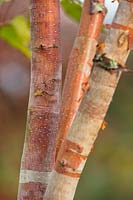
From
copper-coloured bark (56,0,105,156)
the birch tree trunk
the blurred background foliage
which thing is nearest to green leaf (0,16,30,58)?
copper-coloured bark (56,0,105,156)

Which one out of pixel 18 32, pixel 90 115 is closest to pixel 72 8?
pixel 18 32

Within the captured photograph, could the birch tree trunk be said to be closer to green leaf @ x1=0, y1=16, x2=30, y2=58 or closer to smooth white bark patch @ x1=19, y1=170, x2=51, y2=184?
smooth white bark patch @ x1=19, y1=170, x2=51, y2=184

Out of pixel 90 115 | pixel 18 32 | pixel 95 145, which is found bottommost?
pixel 95 145

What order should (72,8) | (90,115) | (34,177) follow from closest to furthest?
(90,115), (34,177), (72,8)

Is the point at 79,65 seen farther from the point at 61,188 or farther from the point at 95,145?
the point at 95,145

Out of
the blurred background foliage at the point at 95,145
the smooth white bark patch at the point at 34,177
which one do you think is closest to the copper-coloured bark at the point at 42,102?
the smooth white bark patch at the point at 34,177

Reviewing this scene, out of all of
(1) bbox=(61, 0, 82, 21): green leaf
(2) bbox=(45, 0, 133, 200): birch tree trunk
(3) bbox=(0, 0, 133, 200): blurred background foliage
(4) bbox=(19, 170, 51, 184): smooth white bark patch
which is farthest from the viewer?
(3) bbox=(0, 0, 133, 200): blurred background foliage
